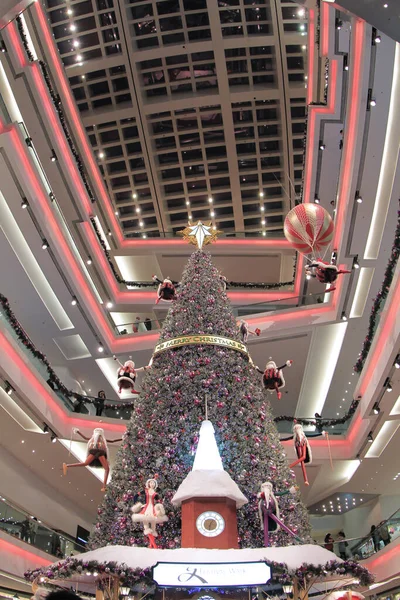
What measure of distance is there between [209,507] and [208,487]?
0.24m

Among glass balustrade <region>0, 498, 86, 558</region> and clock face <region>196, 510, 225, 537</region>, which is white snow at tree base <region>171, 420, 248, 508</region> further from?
glass balustrade <region>0, 498, 86, 558</region>

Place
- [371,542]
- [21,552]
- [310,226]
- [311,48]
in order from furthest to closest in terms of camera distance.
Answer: [311,48] → [371,542] → [21,552] → [310,226]

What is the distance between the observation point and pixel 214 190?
21.5 metres

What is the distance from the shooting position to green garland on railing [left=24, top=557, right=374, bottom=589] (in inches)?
175

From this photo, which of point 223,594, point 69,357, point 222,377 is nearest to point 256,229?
point 69,357

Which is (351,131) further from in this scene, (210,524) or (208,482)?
(210,524)

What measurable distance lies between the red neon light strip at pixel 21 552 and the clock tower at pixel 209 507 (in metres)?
5.27

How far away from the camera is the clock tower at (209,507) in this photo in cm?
514

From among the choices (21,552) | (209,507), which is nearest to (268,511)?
(209,507)

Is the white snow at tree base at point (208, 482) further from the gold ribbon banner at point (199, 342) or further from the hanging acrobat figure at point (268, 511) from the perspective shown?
the gold ribbon banner at point (199, 342)

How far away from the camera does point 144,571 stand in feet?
14.6

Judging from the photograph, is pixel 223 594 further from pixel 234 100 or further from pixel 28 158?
pixel 234 100

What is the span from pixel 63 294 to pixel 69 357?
327 cm

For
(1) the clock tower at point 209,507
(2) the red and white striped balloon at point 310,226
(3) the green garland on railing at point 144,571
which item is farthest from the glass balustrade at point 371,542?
(3) the green garland on railing at point 144,571
